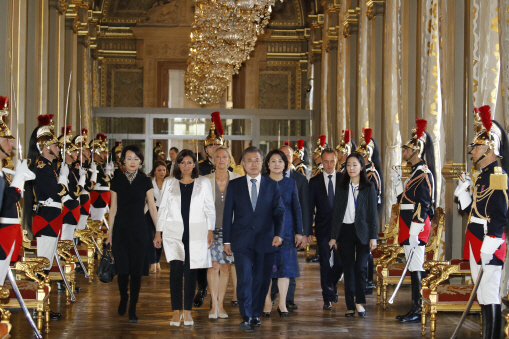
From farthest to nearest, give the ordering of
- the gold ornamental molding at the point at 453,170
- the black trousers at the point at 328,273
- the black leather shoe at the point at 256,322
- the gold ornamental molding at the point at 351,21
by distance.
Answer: the gold ornamental molding at the point at 351,21
the gold ornamental molding at the point at 453,170
the black trousers at the point at 328,273
the black leather shoe at the point at 256,322

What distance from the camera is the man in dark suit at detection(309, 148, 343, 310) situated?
23.0 feet

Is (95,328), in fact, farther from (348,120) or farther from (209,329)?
(348,120)

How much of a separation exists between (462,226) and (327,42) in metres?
9.94

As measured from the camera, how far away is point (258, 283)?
19.3 feet

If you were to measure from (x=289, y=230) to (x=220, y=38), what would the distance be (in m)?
7.28

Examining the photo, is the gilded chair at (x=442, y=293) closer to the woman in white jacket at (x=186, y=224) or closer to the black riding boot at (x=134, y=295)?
the woman in white jacket at (x=186, y=224)

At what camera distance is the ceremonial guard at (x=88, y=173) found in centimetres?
943

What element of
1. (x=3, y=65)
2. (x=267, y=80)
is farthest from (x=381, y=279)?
(x=267, y=80)

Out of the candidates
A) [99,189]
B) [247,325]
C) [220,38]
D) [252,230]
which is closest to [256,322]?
[247,325]

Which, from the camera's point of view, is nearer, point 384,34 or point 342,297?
point 342,297

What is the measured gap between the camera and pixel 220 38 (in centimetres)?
1297

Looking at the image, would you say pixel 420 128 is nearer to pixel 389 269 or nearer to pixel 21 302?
pixel 389 269

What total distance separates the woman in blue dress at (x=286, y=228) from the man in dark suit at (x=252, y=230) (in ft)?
1.34

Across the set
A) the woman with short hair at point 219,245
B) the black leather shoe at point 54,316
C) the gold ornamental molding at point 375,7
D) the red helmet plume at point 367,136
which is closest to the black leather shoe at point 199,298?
the woman with short hair at point 219,245
